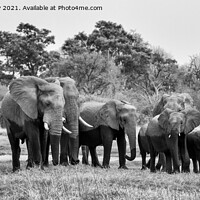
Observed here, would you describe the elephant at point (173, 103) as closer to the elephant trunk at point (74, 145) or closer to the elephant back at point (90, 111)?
the elephant back at point (90, 111)

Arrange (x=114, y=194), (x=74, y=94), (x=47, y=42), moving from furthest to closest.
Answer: (x=47, y=42), (x=74, y=94), (x=114, y=194)

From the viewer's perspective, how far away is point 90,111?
Answer: 1942cm

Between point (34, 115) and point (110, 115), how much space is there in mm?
3809

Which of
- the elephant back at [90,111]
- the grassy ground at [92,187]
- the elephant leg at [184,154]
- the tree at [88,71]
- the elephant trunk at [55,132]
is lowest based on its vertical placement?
the grassy ground at [92,187]

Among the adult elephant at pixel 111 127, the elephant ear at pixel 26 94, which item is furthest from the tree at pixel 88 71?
the elephant ear at pixel 26 94

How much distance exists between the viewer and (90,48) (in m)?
61.9

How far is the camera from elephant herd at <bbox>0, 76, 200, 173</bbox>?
583 inches

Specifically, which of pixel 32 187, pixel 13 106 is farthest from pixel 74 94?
pixel 32 187

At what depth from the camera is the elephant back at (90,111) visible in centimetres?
1900

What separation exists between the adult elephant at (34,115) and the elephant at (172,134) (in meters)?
3.23

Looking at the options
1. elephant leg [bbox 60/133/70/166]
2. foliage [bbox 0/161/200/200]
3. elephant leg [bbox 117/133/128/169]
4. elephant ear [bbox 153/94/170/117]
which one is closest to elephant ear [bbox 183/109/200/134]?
elephant leg [bbox 117/133/128/169]

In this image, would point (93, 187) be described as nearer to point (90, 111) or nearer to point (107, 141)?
point (107, 141)

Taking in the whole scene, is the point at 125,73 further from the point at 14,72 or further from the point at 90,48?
the point at 14,72

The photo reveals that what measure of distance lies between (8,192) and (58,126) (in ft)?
13.1
